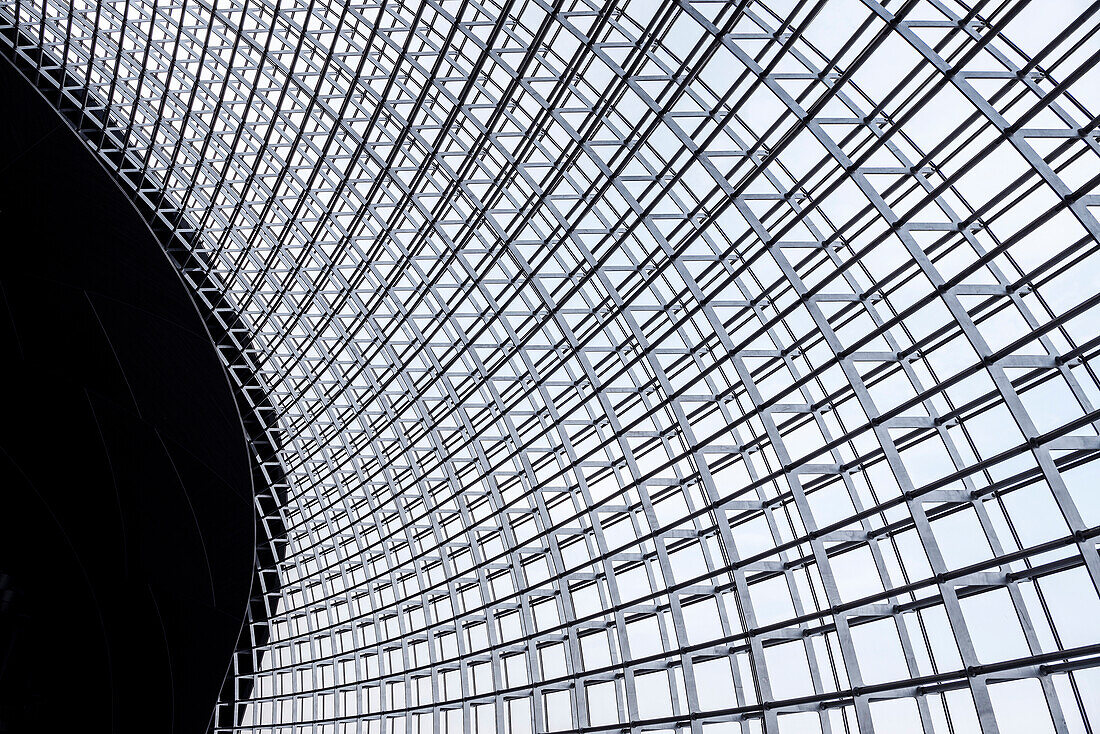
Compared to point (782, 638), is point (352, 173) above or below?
above

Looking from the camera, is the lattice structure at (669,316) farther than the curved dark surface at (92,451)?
No

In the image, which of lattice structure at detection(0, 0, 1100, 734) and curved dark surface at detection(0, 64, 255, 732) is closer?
lattice structure at detection(0, 0, 1100, 734)

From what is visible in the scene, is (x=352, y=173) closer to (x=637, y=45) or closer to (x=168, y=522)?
(x=637, y=45)

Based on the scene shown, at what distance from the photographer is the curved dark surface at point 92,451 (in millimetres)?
39031

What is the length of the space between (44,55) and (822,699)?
34.4m

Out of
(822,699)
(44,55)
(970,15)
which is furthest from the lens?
(44,55)

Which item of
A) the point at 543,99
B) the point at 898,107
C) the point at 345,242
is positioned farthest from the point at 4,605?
the point at 898,107

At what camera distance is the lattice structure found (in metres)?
18.8

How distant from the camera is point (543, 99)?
25781mm

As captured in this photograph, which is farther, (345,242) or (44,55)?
(44,55)

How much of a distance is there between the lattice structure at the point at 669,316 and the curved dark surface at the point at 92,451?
1780 millimetres

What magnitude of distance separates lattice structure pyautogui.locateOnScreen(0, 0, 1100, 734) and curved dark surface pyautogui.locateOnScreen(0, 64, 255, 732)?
178 cm

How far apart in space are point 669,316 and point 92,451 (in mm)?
26545

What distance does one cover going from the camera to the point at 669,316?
2705 cm
